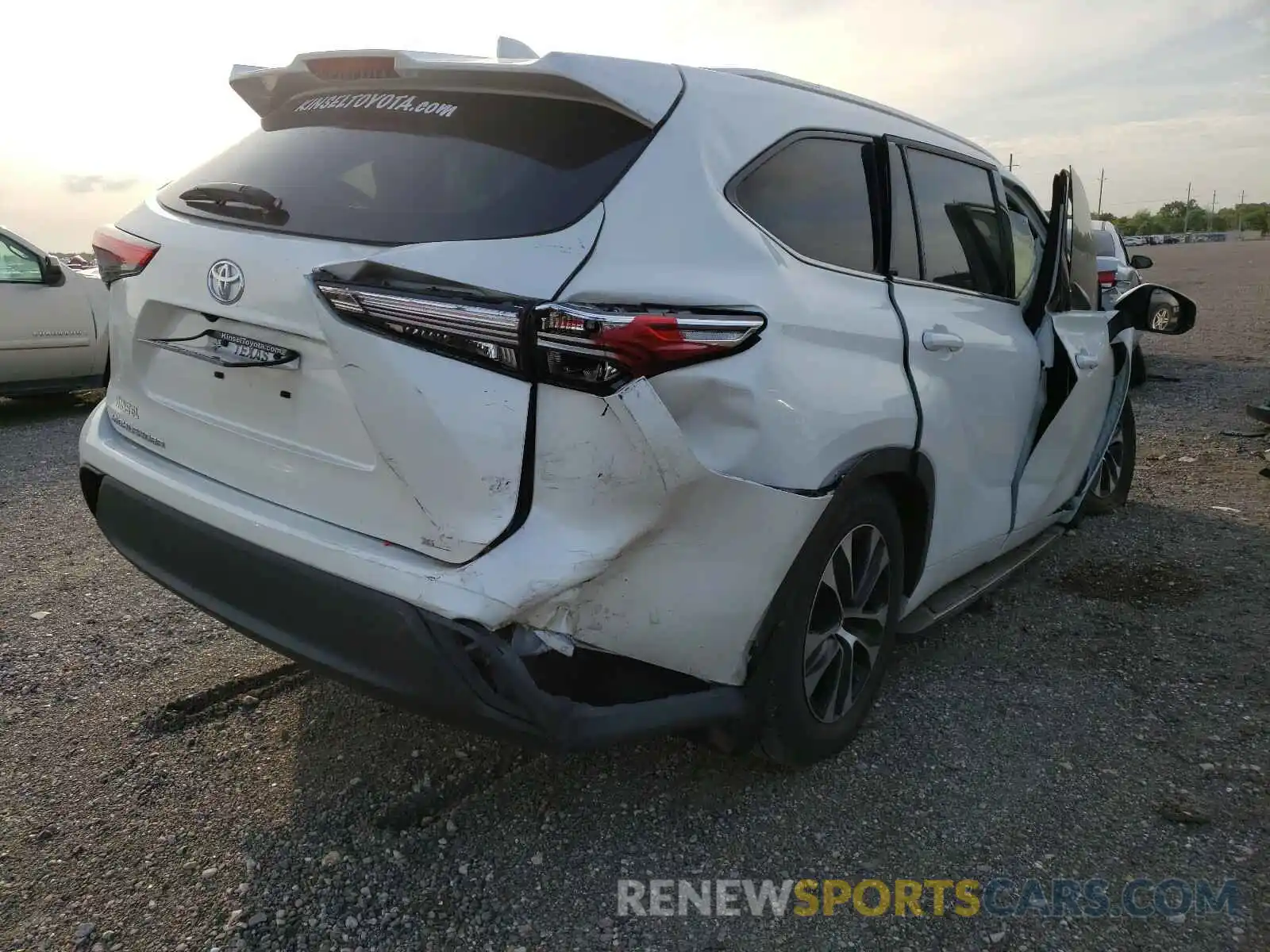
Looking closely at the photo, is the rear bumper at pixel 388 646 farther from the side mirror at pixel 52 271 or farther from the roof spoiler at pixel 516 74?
the side mirror at pixel 52 271

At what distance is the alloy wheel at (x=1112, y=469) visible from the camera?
5.33 meters

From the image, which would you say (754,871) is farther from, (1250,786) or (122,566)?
(122,566)

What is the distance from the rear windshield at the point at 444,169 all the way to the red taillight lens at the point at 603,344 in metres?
0.28

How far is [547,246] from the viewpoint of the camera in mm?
2098

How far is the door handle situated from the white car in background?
7093 mm

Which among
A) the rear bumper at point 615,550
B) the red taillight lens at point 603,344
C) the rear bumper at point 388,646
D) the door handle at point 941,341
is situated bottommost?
the rear bumper at point 388,646

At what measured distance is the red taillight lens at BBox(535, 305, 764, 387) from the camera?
6.47ft

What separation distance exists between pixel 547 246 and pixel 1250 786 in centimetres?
253

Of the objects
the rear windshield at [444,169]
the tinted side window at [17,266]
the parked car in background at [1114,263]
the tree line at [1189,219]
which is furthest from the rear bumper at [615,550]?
the tree line at [1189,219]

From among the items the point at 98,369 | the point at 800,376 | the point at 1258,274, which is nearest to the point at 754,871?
the point at 800,376

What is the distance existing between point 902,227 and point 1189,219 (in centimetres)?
15221

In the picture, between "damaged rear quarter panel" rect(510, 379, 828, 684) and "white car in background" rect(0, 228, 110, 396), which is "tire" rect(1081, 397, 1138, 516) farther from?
"white car in background" rect(0, 228, 110, 396)

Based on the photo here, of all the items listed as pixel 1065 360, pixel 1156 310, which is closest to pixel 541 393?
pixel 1065 360

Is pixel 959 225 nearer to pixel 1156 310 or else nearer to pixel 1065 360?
pixel 1065 360
